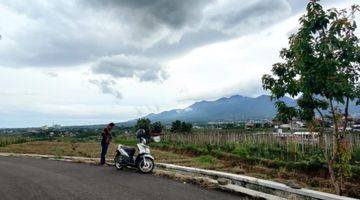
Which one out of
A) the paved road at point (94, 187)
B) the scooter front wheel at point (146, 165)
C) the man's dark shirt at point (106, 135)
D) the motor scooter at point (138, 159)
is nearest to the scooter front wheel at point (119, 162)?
the motor scooter at point (138, 159)

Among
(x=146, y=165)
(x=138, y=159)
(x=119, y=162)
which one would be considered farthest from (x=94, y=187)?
(x=119, y=162)

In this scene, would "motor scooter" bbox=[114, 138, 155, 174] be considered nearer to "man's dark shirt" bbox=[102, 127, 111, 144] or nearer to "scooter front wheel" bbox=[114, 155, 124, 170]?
"scooter front wheel" bbox=[114, 155, 124, 170]

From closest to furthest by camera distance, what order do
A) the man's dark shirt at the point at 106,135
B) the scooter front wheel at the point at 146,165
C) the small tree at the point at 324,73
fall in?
the small tree at the point at 324,73 < the scooter front wheel at the point at 146,165 < the man's dark shirt at the point at 106,135

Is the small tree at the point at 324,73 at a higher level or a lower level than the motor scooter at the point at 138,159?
higher

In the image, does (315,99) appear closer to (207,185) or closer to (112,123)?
(207,185)

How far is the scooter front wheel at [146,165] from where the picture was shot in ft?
56.3

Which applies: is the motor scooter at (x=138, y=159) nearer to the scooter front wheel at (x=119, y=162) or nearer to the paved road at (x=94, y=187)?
the scooter front wheel at (x=119, y=162)

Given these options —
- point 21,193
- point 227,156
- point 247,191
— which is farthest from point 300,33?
point 227,156

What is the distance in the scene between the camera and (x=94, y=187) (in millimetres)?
13156

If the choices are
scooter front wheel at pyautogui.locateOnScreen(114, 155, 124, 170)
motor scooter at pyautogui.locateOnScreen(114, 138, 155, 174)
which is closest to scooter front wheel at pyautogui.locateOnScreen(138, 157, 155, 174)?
motor scooter at pyautogui.locateOnScreen(114, 138, 155, 174)

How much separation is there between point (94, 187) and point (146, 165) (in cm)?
420

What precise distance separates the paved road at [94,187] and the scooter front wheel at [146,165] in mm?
366

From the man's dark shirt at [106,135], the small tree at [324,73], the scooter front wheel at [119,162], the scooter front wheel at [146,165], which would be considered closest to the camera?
the small tree at [324,73]

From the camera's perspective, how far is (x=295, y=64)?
37.5ft
